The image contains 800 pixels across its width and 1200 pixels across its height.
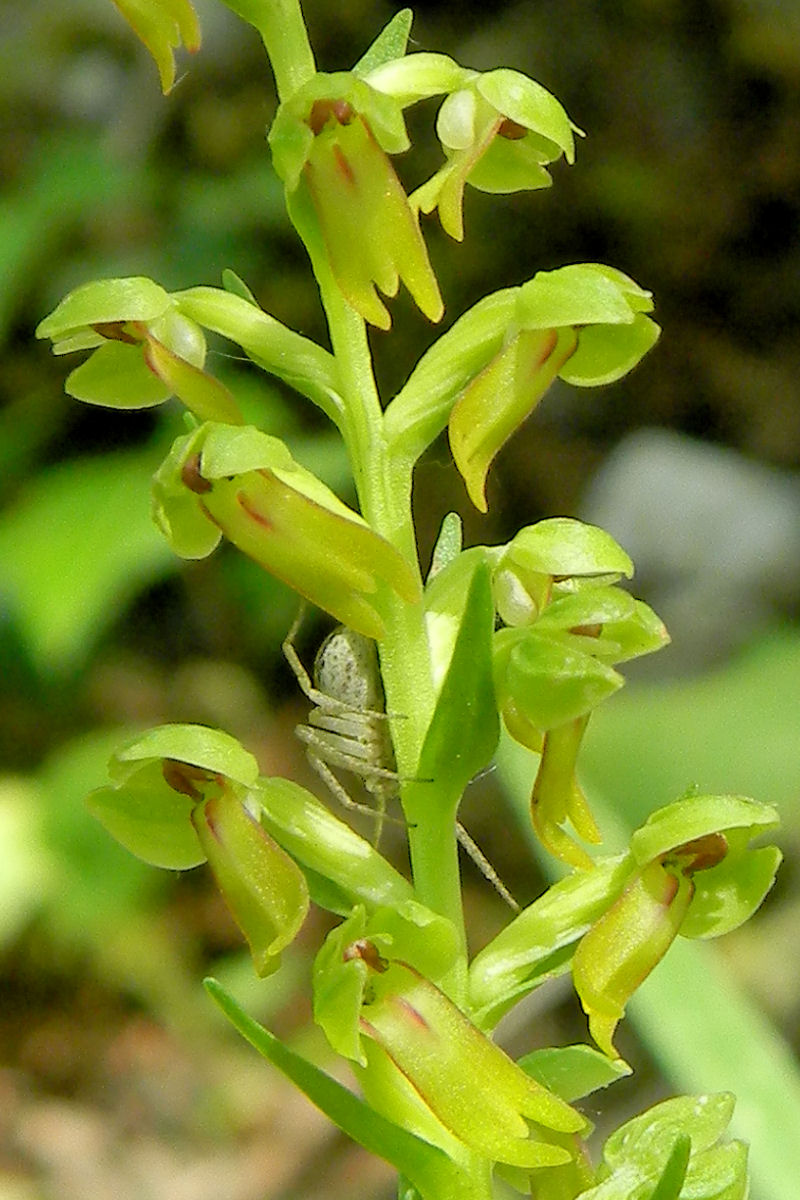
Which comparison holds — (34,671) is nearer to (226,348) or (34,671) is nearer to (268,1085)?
(226,348)

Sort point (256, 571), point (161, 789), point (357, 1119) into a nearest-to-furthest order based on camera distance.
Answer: point (357, 1119)
point (161, 789)
point (256, 571)

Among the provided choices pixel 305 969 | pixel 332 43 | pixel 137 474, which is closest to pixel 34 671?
pixel 137 474

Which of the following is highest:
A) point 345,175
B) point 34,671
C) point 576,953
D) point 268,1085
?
point 345,175

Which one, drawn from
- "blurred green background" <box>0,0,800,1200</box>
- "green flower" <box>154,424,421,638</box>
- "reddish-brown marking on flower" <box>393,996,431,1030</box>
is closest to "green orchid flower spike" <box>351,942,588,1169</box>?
"reddish-brown marking on flower" <box>393,996,431,1030</box>

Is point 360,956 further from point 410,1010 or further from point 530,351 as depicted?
point 530,351

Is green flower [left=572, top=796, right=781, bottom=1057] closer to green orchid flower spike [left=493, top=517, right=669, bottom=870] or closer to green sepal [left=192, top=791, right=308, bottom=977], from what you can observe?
green orchid flower spike [left=493, top=517, right=669, bottom=870]

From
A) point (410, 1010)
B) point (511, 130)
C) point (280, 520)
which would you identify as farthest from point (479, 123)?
point (410, 1010)

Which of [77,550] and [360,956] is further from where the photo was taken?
[77,550]
